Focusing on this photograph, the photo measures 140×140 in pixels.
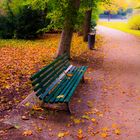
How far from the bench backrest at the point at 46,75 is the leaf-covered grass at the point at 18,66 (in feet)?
2.73

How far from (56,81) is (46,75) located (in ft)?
1.95

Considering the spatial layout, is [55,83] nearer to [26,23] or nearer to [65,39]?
[65,39]

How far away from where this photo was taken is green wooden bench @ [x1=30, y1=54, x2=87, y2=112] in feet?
19.8

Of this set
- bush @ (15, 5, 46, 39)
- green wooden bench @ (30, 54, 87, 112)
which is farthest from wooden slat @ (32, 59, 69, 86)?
bush @ (15, 5, 46, 39)

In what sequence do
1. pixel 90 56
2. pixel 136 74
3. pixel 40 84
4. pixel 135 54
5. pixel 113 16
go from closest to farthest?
pixel 40 84
pixel 136 74
pixel 90 56
pixel 135 54
pixel 113 16

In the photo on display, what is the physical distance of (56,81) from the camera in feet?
23.2

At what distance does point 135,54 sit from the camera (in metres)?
15.4

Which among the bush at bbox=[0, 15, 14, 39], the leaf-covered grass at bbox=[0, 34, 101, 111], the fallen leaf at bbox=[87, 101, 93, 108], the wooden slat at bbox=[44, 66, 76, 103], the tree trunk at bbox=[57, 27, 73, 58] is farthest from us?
the bush at bbox=[0, 15, 14, 39]

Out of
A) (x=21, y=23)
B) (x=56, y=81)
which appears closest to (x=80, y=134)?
(x=56, y=81)

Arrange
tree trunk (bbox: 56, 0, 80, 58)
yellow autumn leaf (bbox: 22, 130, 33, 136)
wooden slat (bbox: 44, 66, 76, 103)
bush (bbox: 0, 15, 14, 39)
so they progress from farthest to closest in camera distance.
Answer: bush (bbox: 0, 15, 14, 39) → tree trunk (bbox: 56, 0, 80, 58) → wooden slat (bbox: 44, 66, 76, 103) → yellow autumn leaf (bbox: 22, 130, 33, 136)

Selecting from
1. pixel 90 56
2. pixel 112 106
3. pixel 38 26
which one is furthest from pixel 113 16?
pixel 112 106

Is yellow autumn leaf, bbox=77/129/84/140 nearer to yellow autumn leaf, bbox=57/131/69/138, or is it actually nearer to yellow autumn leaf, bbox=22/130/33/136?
yellow autumn leaf, bbox=57/131/69/138

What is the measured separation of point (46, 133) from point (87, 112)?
140 cm

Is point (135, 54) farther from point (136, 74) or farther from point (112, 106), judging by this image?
point (112, 106)
